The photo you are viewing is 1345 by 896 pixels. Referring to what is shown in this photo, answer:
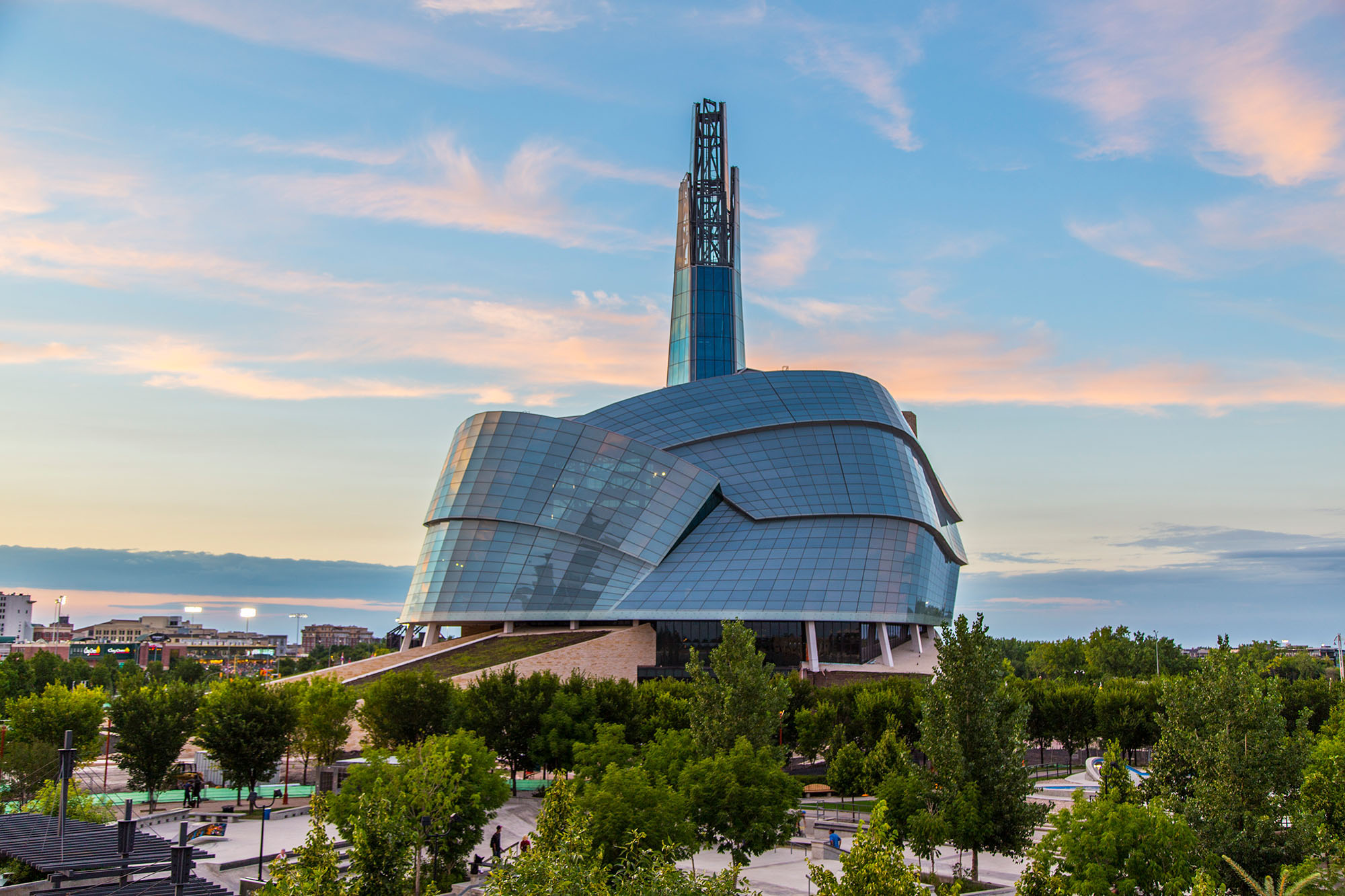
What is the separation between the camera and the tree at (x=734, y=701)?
4306 centimetres

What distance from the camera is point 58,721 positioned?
5903 centimetres

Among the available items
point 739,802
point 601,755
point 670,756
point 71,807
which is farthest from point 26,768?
point 739,802

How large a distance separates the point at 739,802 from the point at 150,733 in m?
31.6

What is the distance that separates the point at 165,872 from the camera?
1377 inches

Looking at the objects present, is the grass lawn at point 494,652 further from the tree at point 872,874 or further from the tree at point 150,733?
the tree at point 872,874

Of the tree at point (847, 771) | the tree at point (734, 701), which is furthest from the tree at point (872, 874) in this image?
the tree at point (847, 771)

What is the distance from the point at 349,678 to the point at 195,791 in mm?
24438

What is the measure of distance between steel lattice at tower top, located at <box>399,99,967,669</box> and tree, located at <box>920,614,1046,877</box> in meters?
47.5

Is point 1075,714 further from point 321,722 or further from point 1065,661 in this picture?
point 1065,661

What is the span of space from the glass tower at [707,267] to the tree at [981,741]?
99.9 metres

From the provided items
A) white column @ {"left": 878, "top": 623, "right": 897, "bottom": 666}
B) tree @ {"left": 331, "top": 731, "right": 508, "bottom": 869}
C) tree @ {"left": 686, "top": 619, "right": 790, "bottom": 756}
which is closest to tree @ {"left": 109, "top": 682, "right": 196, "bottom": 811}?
tree @ {"left": 331, "top": 731, "right": 508, "bottom": 869}

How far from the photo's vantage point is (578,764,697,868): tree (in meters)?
31.6

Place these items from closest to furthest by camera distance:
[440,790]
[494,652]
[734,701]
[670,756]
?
1. [440,790]
2. [670,756]
3. [734,701]
4. [494,652]

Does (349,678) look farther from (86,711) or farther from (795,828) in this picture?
(795,828)
